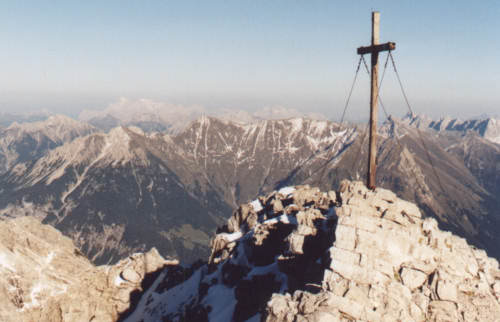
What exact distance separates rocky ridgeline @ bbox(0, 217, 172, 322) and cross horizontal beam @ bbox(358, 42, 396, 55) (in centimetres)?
8169

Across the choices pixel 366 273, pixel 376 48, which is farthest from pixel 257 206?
pixel 376 48

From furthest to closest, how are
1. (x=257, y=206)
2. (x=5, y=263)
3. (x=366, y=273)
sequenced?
(x=257, y=206) → (x=5, y=263) → (x=366, y=273)

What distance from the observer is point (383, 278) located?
34.2 m

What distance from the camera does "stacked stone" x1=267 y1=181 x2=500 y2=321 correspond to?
30048 millimetres

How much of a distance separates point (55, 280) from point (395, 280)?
8313cm

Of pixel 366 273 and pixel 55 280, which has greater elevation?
pixel 366 273

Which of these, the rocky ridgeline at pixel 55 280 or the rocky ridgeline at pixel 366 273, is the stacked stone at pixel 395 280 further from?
the rocky ridgeline at pixel 55 280

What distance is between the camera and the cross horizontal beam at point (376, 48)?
100ft

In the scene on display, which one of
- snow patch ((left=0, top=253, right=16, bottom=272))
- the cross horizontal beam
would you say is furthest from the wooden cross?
snow patch ((left=0, top=253, right=16, bottom=272))

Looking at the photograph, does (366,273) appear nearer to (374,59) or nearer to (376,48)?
(374,59)

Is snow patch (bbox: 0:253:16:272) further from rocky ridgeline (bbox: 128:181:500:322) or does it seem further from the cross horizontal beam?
the cross horizontal beam

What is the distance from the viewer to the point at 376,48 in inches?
1243

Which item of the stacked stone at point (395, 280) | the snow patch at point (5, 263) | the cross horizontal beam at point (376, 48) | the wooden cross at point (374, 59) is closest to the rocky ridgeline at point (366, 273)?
the stacked stone at point (395, 280)

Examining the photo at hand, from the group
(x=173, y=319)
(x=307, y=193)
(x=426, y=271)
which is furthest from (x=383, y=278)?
(x=173, y=319)
